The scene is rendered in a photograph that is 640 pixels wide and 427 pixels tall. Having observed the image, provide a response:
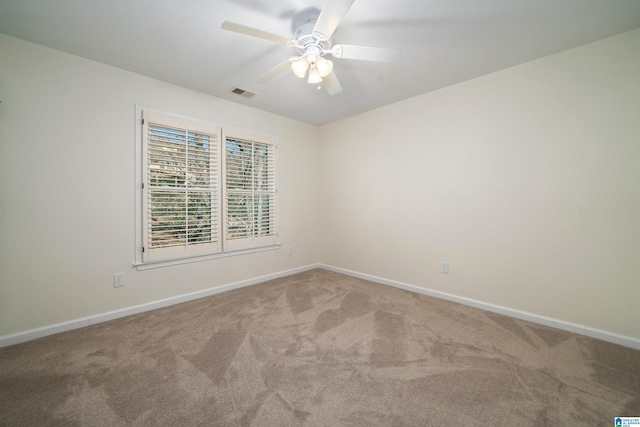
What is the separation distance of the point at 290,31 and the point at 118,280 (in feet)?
9.40

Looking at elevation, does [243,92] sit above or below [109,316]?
above

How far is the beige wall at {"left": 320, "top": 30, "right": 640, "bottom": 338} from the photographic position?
203 cm

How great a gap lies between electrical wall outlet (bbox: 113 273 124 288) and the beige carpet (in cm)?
35

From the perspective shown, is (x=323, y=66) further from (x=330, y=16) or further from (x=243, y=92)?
(x=243, y=92)

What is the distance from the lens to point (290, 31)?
1.99 meters

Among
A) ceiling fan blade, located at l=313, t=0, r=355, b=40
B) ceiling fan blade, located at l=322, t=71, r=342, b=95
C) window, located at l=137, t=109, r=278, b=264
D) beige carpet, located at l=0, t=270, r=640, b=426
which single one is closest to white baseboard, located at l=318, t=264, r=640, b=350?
beige carpet, located at l=0, t=270, r=640, b=426

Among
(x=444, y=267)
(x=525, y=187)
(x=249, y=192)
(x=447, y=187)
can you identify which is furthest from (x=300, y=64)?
(x=444, y=267)

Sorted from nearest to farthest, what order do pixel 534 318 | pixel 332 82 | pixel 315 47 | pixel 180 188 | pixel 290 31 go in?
pixel 315 47, pixel 290 31, pixel 332 82, pixel 534 318, pixel 180 188

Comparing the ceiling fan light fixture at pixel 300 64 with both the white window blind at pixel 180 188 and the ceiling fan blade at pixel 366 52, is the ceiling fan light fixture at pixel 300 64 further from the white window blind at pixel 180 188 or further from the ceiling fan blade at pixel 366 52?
the white window blind at pixel 180 188

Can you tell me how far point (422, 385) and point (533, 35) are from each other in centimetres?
282

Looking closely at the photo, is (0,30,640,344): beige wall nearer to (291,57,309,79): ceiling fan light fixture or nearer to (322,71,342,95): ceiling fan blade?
(322,71,342,95): ceiling fan blade

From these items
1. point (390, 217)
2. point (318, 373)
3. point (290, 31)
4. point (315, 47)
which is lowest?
point (318, 373)

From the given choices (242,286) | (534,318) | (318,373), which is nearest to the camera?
(318,373)

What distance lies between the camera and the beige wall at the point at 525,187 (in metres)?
2.03
